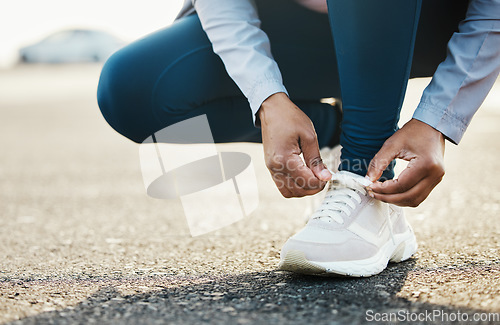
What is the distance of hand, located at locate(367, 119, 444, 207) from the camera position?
1.05 meters

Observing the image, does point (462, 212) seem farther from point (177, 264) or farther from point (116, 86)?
point (116, 86)

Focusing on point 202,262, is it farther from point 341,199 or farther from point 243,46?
point 243,46

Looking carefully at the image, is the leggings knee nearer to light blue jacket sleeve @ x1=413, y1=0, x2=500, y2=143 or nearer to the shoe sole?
the shoe sole

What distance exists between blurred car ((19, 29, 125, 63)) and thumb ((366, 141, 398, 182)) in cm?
1912

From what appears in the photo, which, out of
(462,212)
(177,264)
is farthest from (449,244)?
(177,264)

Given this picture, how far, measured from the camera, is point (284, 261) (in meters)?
1.13

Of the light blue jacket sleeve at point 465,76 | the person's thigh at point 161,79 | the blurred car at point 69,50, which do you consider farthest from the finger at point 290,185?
the blurred car at point 69,50

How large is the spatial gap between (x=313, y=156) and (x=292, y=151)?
55mm

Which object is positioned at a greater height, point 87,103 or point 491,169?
point 491,169

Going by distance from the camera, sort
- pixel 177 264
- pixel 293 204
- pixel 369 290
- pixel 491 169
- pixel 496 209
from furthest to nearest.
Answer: pixel 491 169 → pixel 293 204 → pixel 496 209 → pixel 177 264 → pixel 369 290

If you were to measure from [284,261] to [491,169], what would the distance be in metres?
1.97

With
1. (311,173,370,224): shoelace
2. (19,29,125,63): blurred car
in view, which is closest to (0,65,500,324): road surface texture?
Result: (311,173,370,224): shoelace

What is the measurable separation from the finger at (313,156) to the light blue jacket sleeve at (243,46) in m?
0.14

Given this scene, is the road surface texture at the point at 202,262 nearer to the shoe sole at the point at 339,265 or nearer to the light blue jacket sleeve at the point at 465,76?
the shoe sole at the point at 339,265
